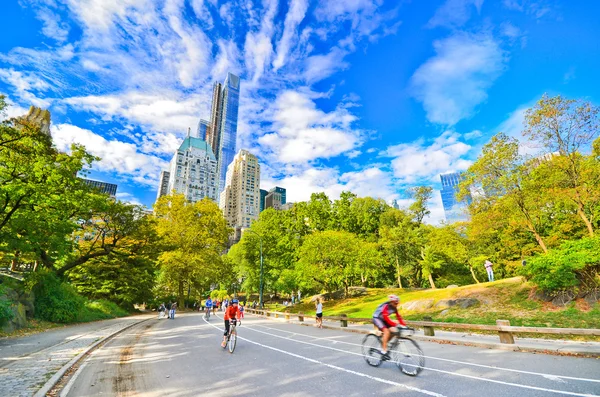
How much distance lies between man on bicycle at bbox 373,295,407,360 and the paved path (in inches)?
313

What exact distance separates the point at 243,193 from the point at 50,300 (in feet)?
553

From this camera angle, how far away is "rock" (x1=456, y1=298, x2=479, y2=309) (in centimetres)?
2180

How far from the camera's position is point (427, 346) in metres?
11.5

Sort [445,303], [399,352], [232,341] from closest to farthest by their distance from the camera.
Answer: [399,352] → [232,341] → [445,303]

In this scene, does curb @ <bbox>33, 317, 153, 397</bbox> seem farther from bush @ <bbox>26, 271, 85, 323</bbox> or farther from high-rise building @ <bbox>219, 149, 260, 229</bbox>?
high-rise building @ <bbox>219, 149, 260, 229</bbox>

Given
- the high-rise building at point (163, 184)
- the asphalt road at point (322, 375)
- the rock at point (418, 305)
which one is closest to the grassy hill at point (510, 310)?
the rock at point (418, 305)

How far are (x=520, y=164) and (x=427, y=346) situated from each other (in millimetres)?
18894

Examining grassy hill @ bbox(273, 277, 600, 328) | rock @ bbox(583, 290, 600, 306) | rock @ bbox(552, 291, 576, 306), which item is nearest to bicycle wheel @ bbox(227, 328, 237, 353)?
grassy hill @ bbox(273, 277, 600, 328)

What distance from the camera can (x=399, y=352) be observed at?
24.4 ft

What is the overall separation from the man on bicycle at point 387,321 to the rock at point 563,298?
53.9ft

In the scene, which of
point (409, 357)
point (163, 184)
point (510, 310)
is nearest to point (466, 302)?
point (510, 310)

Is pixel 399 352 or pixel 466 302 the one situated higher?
pixel 466 302

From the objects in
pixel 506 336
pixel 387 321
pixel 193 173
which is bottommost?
pixel 506 336

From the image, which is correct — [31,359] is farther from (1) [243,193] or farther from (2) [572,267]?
(1) [243,193]
